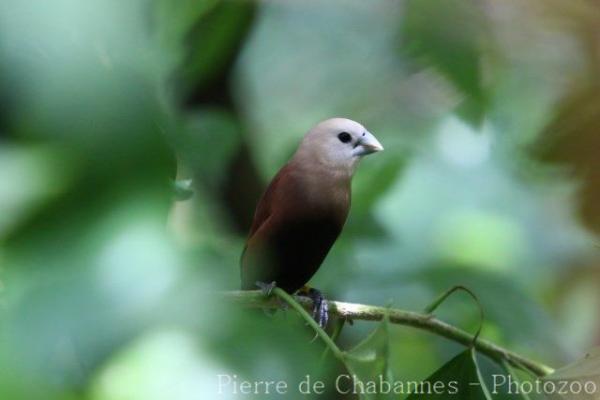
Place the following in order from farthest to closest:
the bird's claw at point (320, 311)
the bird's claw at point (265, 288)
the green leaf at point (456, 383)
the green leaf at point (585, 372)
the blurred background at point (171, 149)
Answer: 1. the bird's claw at point (320, 311)
2. the green leaf at point (456, 383)
3. the green leaf at point (585, 372)
4. the bird's claw at point (265, 288)
5. the blurred background at point (171, 149)

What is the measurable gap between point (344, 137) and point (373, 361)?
36 cm

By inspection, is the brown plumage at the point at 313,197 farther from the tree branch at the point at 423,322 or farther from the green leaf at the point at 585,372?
the green leaf at the point at 585,372

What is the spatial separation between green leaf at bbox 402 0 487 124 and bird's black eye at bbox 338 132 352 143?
22 centimetres

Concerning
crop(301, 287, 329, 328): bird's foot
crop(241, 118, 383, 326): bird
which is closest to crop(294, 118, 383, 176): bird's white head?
crop(241, 118, 383, 326): bird

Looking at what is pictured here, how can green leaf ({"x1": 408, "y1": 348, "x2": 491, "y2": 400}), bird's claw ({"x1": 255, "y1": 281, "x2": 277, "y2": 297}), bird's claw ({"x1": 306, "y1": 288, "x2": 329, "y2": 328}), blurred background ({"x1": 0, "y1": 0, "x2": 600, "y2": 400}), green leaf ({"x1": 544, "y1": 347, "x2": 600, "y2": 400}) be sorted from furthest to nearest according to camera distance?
bird's claw ({"x1": 306, "y1": 288, "x2": 329, "y2": 328}) → green leaf ({"x1": 408, "y1": 348, "x2": 491, "y2": 400}) → green leaf ({"x1": 544, "y1": 347, "x2": 600, "y2": 400}) → bird's claw ({"x1": 255, "y1": 281, "x2": 277, "y2": 297}) → blurred background ({"x1": 0, "y1": 0, "x2": 600, "y2": 400})

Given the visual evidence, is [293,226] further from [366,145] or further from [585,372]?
[585,372]

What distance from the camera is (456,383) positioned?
751 millimetres

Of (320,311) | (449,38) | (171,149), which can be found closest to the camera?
(171,149)

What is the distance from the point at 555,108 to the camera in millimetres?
457

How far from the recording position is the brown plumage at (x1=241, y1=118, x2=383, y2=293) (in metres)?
0.92

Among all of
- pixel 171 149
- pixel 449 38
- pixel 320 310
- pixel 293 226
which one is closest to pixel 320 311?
pixel 320 310

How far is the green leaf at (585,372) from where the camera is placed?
2.02 feet

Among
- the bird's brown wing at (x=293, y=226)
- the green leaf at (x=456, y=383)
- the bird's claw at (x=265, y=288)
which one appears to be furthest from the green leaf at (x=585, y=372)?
the bird's brown wing at (x=293, y=226)

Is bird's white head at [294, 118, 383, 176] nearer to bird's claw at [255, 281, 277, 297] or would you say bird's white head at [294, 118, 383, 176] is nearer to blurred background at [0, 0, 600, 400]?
blurred background at [0, 0, 600, 400]
